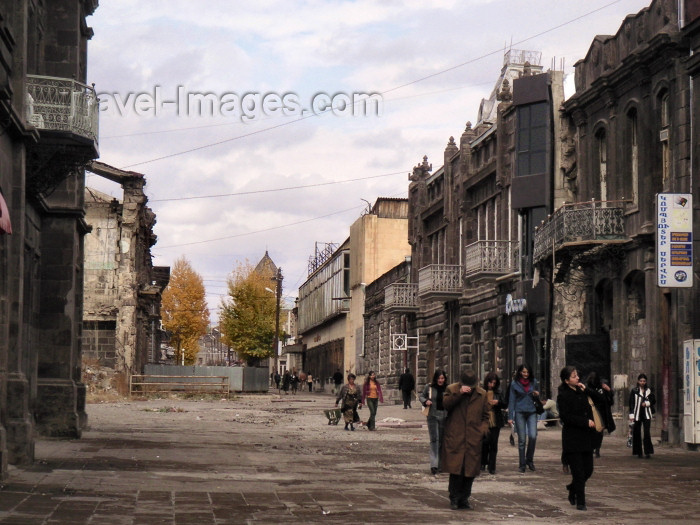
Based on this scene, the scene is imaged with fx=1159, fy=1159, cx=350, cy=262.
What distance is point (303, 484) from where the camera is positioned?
1491cm

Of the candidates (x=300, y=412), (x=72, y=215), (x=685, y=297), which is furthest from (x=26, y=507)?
(x=300, y=412)

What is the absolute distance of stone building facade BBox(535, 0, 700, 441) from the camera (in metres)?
24.7

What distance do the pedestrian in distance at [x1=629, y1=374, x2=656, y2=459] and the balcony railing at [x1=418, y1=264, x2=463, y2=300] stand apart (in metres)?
22.5

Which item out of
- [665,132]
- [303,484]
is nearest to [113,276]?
[665,132]

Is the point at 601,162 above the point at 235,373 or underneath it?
above

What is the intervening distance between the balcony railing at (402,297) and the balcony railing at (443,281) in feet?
23.2

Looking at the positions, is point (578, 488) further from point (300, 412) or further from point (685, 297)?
point (300, 412)

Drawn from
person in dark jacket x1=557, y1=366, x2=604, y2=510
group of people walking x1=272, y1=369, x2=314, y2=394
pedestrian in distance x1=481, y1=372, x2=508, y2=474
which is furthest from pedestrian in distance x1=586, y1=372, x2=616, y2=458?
group of people walking x1=272, y1=369, x2=314, y2=394

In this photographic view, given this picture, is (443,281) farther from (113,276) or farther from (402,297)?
(113,276)

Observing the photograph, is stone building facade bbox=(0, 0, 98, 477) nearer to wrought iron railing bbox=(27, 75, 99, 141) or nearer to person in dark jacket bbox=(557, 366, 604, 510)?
wrought iron railing bbox=(27, 75, 99, 141)

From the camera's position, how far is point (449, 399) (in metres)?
13.3

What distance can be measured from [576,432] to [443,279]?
31.2 m

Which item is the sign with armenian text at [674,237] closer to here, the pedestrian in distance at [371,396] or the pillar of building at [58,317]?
the pedestrian in distance at [371,396]

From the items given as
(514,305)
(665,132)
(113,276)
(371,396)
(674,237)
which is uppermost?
(665,132)
